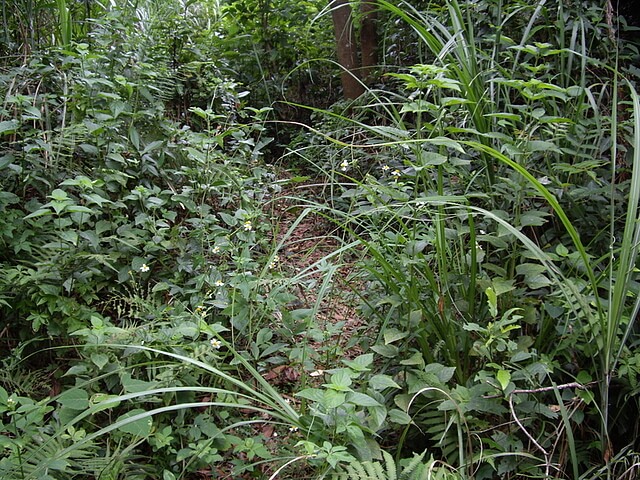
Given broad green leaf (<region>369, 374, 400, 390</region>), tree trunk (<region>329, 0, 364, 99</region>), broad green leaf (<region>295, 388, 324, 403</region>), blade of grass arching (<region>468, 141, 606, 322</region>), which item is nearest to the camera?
blade of grass arching (<region>468, 141, 606, 322</region>)

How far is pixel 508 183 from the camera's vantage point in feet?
5.71

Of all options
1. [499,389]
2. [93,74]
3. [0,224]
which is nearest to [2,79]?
[93,74]

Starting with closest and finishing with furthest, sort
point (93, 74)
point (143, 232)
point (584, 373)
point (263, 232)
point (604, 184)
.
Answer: point (584, 373), point (604, 184), point (143, 232), point (93, 74), point (263, 232)

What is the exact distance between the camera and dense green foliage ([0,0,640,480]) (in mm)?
1587

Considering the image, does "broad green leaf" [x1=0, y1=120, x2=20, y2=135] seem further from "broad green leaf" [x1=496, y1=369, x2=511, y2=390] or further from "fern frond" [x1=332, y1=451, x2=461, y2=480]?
"broad green leaf" [x1=496, y1=369, x2=511, y2=390]

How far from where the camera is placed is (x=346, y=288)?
254cm

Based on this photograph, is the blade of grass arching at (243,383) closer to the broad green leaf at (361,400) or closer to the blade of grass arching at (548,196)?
the broad green leaf at (361,400)

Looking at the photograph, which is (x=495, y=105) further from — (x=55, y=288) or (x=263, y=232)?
(x=55, y=288)

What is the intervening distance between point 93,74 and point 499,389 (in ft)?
7.14

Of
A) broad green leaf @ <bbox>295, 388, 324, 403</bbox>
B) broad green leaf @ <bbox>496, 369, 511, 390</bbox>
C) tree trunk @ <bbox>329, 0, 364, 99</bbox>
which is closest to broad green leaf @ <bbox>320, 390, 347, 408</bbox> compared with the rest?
broad green leaf @ <bbox>295, 388, 324, 403</bbox>

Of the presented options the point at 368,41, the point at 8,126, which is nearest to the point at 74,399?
the point at 8,126

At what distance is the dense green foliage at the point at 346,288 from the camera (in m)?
1.59

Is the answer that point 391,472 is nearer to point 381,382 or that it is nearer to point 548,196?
point 381,382

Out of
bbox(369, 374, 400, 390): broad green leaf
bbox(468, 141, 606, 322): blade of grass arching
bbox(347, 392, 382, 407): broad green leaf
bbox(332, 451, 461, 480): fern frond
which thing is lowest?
bbox(332, 451, 461, 480): fern frond
